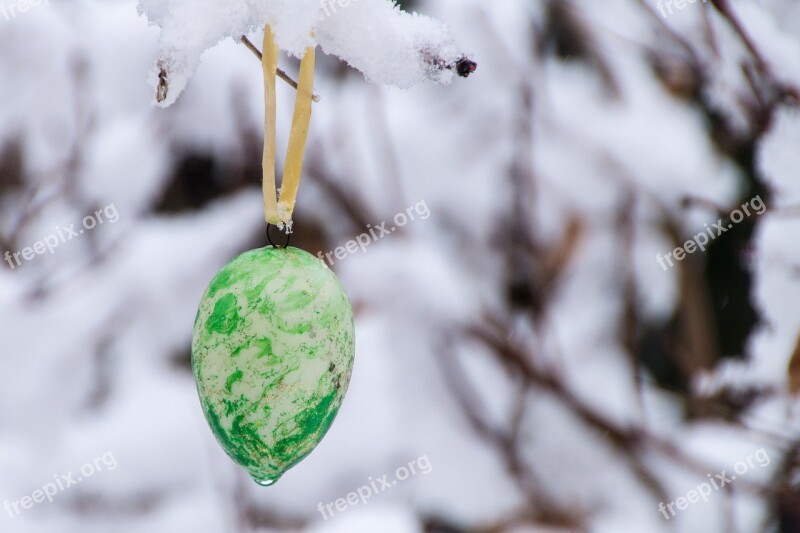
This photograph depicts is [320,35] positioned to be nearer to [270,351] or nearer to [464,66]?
[464,66]

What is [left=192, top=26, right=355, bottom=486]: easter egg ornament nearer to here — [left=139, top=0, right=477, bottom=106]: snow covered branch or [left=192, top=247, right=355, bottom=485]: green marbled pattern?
[left=192, top=247, right=355, bottom=485]: green marbled pattern

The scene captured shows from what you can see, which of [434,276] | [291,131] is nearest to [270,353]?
[291,131]

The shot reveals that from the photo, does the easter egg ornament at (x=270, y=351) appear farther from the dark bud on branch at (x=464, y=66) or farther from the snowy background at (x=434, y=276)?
the snowy background at (x=434, y=276)

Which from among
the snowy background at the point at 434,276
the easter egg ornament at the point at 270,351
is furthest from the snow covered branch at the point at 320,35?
the snowy background at the point at 434,276

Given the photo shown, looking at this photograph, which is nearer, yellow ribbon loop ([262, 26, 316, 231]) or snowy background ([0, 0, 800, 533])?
yellow ribbon loop ([262, 26, 316, 231])

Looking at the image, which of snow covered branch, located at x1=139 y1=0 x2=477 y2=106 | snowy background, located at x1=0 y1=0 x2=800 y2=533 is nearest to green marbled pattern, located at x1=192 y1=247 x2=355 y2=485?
snow covered branch, located at x1=139 y1=0 x2=477 y2=106

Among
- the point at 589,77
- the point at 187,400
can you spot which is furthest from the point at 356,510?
the point at 589,77
